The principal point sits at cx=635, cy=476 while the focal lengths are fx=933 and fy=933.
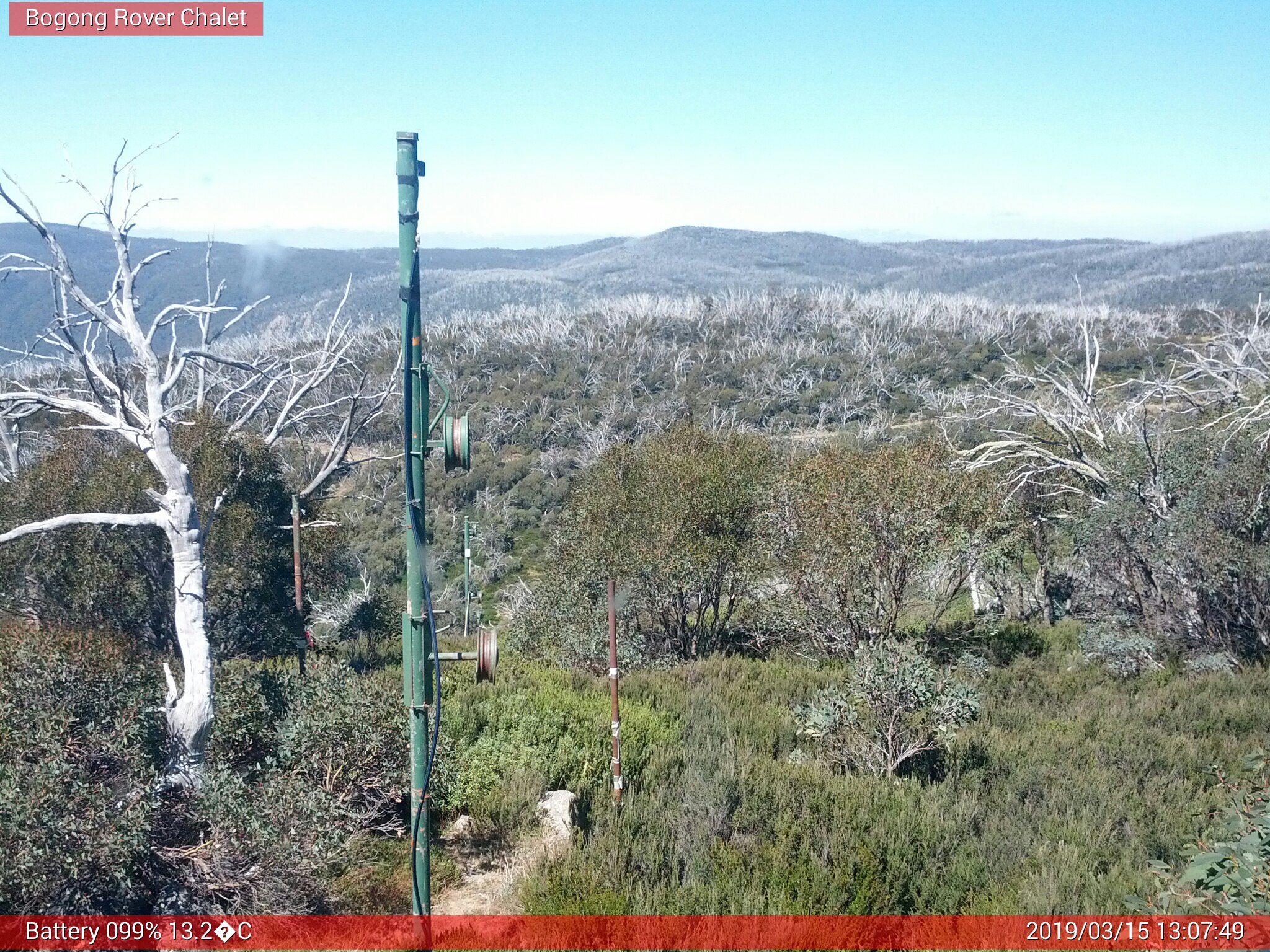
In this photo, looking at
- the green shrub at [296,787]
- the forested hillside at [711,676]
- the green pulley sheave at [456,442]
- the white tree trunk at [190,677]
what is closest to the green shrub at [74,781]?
the forested hillside at [711,676]

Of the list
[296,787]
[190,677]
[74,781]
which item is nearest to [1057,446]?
[296,787]

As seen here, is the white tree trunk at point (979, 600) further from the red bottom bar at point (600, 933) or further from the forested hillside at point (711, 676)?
the red bottom bar at point (600, 933)

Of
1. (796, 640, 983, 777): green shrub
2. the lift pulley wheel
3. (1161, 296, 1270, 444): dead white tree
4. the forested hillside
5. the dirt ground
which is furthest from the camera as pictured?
(1161, 296, 1270, 444): dead white tree

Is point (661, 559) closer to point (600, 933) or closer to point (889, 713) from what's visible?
point (889, 713)

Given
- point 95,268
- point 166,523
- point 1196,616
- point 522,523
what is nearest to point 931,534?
point 1196,616

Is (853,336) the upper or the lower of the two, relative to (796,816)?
upper

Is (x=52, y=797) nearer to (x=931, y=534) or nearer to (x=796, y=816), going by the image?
(x=796, y=816)

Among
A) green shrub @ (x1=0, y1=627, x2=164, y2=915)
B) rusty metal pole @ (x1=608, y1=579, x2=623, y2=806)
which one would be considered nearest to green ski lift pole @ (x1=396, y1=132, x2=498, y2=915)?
green shrub @ (x1=0, y1=627, x2=164, y2=915)

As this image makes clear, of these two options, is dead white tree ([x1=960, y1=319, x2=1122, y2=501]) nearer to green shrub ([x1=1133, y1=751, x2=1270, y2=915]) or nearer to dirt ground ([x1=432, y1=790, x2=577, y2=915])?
green shrub ([x1=1133, y1=751, x2=1270, y2=915])
